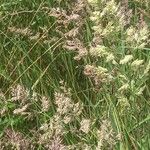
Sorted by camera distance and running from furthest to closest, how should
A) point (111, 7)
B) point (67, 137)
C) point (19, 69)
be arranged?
point (19, 69)
point (67, 137)
point (111, 7)

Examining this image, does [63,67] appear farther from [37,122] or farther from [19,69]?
[37,122]

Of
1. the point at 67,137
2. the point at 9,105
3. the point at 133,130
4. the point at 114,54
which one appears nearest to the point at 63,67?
the point at 9,105

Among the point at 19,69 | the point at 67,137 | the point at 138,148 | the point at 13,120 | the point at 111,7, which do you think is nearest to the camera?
the point at 111,7

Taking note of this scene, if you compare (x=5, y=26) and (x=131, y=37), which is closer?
(x=131, y=37)

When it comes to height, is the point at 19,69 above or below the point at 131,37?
below

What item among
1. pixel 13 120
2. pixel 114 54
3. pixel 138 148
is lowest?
pixel 13 120

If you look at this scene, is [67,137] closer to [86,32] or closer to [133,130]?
[133,130]

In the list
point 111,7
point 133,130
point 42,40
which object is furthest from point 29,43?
point 111,7
